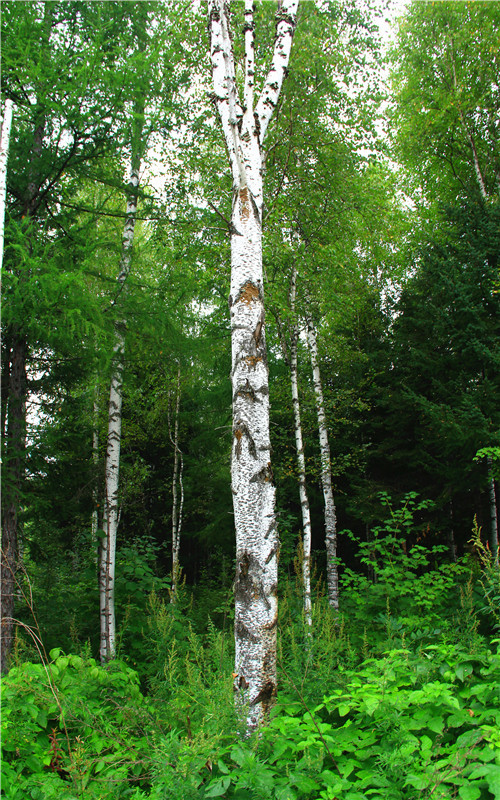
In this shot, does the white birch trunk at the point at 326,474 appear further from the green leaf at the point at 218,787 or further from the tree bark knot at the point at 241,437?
the green leaf at the point at 218,787

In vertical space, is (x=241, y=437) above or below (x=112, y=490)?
above

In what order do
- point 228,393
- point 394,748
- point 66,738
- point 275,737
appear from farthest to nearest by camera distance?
point 228,393 → point 66,738 → point 275,737 → point 394,748

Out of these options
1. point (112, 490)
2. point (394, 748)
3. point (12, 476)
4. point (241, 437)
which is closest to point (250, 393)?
point (241, 437)

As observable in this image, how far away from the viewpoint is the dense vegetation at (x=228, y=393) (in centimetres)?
238

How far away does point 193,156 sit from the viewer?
864 centimetres

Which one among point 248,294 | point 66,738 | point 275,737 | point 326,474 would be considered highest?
point 248,294

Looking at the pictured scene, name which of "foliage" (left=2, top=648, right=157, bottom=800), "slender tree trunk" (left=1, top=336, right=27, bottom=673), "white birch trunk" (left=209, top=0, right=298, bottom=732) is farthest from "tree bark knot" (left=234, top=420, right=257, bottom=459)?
"slender tree trunk" (left=1, top=336, right=27, bottom=673)

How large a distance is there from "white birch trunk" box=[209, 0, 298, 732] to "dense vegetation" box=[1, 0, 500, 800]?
0.31m

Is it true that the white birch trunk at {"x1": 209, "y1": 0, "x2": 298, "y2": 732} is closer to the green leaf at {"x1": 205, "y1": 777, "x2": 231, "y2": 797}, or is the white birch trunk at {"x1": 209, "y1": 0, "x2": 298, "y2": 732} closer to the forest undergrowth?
the forest undergrowth

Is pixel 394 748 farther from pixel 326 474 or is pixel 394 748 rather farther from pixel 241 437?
pixel 326 474

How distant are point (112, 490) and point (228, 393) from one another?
4.27 metres

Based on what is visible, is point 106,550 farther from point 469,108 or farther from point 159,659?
point 469,108

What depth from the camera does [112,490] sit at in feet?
22.8

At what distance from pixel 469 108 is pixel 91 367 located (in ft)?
40.5
